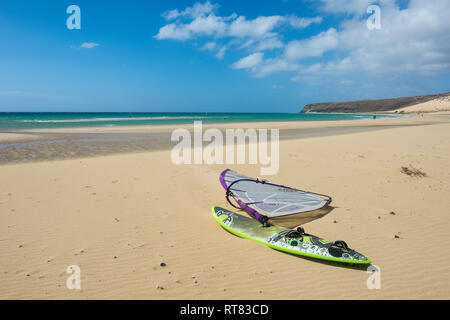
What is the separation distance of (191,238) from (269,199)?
1979 millimetres

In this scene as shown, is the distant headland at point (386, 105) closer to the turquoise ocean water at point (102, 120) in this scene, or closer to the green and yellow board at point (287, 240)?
the turquoise ocean water at point (102, 120)

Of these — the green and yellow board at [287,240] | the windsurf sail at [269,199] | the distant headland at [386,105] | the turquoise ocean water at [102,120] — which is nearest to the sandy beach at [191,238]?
the green and yellow board at [287,240]

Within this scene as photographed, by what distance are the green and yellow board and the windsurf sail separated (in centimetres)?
28

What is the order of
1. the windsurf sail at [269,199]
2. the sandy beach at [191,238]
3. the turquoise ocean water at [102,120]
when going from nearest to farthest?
the sandy beach at [191,238], the windsurf sail at [269,199], the turquoise ocean water at [102,120]

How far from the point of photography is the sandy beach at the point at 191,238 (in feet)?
10.4

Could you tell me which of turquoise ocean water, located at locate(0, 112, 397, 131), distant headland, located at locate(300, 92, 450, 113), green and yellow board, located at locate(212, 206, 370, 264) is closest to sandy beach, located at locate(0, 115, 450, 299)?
green and yellow board, located at locate(212, 206, 370, 264)

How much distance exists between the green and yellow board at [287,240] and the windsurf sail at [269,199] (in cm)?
28

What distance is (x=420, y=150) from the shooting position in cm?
1195

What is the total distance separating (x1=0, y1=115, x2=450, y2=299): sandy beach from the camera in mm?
3160

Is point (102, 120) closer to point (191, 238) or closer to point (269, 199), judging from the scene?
point (269, 199)

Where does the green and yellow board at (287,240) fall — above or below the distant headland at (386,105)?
below

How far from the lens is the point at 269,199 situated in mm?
5555
